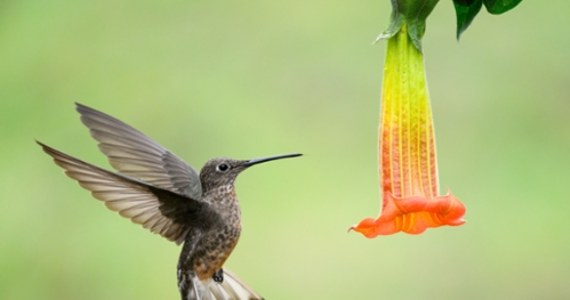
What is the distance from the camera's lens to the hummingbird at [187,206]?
206cm

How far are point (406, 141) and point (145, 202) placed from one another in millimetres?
735

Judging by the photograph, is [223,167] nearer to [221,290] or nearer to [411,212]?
[221,290]

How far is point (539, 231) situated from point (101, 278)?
4.74ft

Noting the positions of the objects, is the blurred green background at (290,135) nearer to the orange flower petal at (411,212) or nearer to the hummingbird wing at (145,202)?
the hummingbird wing at (145,202)

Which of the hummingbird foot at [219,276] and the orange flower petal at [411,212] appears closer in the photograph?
the orange flower petal at [411,212]

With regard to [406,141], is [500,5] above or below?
above

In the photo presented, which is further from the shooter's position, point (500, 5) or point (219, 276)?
point (219, 276)

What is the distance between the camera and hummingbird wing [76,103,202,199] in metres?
2.11

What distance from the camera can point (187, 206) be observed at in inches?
83.3

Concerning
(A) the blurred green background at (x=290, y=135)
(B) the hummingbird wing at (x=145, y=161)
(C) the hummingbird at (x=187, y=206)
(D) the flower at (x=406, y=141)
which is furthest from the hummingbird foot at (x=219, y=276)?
(A) the blurred green background at (x=290, y=135)

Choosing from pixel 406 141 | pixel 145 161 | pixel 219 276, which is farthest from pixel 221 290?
pixel 406 141

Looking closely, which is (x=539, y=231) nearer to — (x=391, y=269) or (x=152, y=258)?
(x=391, y=269)

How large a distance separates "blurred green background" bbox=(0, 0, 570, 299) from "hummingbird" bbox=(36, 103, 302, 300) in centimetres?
142

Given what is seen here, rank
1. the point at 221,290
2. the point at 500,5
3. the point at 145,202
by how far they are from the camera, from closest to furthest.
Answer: the point at 500,5
the point at 145,202
the point at 221,290
